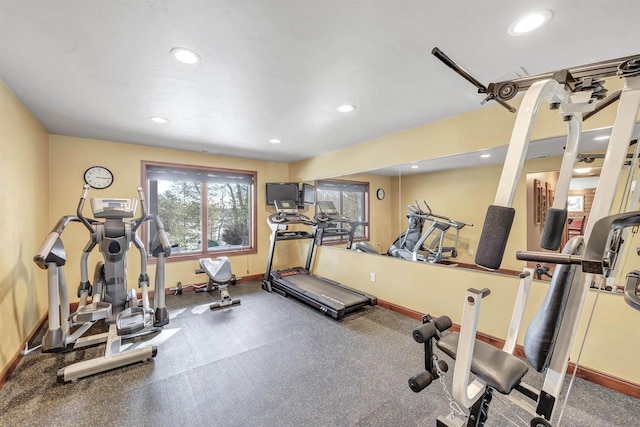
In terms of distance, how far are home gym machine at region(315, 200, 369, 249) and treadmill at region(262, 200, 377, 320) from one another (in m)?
0.14

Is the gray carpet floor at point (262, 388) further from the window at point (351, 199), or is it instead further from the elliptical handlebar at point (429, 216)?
the window at point (351, 199)

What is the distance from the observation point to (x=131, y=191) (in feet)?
12.9

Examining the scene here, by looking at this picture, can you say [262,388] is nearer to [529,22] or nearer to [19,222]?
[19,222]

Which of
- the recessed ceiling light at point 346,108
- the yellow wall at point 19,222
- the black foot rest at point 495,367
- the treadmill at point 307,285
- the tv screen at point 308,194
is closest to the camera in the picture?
the black foot rest at point 495,367

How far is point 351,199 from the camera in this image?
13.9 ft

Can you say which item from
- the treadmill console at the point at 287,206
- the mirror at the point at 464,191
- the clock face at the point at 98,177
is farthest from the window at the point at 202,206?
the mirror at the point at 464,191

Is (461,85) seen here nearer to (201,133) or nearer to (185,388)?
(201,133)

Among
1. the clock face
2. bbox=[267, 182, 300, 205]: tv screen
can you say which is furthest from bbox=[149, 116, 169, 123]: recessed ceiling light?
bbox=[267, 182, 300, 205]: tv screen

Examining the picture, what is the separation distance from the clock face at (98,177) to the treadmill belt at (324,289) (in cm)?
290

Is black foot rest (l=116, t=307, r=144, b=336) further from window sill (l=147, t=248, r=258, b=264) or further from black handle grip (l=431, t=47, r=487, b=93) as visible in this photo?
black handle grip (l=431, t=47, r=487, b=93)

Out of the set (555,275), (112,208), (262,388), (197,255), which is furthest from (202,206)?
(555,275)

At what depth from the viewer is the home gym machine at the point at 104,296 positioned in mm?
2125

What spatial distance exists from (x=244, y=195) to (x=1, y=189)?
3180 mm

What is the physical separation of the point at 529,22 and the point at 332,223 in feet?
11.1
